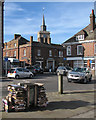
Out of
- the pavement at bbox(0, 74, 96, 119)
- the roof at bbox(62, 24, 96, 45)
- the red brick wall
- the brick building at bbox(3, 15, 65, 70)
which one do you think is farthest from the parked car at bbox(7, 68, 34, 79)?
the brick building at bbox(3, 15, 65, 70)

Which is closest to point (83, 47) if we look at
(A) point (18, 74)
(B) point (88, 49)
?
(B) point (88, 49)

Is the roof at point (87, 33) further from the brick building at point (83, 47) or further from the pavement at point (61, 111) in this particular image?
the pavement at point (61, 111)

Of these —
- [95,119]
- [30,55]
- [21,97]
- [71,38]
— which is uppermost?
[71,38]

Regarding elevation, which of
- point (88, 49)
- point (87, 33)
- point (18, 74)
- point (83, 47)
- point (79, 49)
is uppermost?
point (87, 33)

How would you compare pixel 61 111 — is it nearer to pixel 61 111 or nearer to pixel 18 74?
pixel 61 111

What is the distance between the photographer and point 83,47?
35.6 m

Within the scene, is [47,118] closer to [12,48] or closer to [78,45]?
[78,45]

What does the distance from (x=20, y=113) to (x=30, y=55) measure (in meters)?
38.1

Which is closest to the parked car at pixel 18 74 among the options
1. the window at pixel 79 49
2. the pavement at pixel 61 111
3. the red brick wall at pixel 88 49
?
the pavement at pixel 61 111

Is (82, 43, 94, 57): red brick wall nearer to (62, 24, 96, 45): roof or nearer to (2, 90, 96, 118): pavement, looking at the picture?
(62, 24, 96, 45): roof

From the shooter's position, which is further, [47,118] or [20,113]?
[20,113]

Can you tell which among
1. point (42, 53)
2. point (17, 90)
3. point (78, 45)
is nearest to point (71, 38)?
point (78, 45)

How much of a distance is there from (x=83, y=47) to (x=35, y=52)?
47.1ft

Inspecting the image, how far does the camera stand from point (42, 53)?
4650cm
